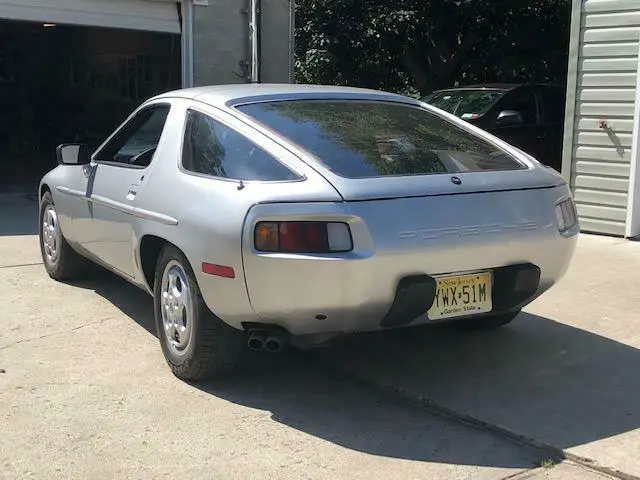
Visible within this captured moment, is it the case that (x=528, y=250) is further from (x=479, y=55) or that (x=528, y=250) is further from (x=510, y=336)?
(x=479, y=55)

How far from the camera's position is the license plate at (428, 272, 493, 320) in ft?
12.4

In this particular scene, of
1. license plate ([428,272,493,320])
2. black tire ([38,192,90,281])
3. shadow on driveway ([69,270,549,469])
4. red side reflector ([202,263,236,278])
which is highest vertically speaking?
red side reflector ([202,263,236,278])

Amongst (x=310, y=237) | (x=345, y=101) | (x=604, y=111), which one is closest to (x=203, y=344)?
(x=310, y=237)

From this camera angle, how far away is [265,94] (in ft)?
14.9

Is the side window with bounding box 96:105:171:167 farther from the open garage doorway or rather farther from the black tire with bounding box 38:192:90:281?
the open garage doorway

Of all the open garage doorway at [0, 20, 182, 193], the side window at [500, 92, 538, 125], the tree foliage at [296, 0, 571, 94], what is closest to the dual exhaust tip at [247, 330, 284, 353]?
the side window at [500, 92, 538, 125]

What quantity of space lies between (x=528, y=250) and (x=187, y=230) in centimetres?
170

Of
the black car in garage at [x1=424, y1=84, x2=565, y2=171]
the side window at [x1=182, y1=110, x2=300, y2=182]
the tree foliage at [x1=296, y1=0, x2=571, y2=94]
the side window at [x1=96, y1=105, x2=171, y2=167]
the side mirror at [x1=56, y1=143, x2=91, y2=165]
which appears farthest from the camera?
the tree foliage at [x1=296, y1=0, x2=571, y2=94]

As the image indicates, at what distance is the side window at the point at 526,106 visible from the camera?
11039 millimetres

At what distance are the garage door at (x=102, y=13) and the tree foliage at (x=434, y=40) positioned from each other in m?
6.37

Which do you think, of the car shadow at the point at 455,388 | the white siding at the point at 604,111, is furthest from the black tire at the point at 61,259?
the white siding at the point at 604,111

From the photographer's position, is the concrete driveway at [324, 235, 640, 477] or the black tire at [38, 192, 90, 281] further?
the black tire at [38, 192, 90, 281]

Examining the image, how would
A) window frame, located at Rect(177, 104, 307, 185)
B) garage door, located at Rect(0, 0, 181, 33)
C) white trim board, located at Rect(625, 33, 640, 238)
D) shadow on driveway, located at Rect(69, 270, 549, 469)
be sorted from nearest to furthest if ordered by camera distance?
shadow on driveway, located at Rect(69, 270, 549, 469) → window frame, located at Rect(177, 104, 307, 185) → white trim board, located at Rect(625, 33, 640, 238) → garage door, located at Rect(0, 0, 181, 33)

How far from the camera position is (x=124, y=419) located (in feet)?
12.4
